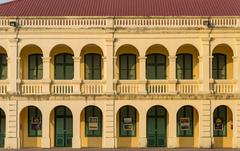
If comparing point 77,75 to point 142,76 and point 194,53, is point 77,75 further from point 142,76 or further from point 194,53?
point 194,53

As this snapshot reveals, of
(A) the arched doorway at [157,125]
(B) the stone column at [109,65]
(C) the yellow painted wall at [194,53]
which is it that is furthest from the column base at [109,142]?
(C) the yellow painted wall at [194,53]

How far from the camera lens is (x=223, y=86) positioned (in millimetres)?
42375

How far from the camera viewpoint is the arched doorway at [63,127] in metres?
43.4

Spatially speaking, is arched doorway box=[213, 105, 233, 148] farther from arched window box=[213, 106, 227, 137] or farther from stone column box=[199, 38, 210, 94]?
stone column box=[199, 38, 210, 94]

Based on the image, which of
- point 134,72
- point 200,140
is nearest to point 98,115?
point 134,72

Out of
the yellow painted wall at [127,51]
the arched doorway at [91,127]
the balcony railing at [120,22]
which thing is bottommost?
the arched doorway at [91,127]

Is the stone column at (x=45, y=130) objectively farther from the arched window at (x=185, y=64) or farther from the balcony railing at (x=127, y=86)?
the arched window at (x=185, y=64)

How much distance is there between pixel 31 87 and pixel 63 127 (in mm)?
3532

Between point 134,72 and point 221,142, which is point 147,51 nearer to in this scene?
point 134,72

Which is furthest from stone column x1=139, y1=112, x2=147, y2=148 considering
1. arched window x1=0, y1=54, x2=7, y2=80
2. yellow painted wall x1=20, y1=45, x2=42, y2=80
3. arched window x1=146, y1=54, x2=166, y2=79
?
arched window x1=0, y1=54, x2=7, y2=80

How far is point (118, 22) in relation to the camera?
138ft

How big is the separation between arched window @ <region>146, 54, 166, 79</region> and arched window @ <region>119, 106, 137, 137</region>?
102 inches

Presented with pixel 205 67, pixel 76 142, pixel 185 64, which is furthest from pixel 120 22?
pixel 76 142

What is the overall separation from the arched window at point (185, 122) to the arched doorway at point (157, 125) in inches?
35.8
